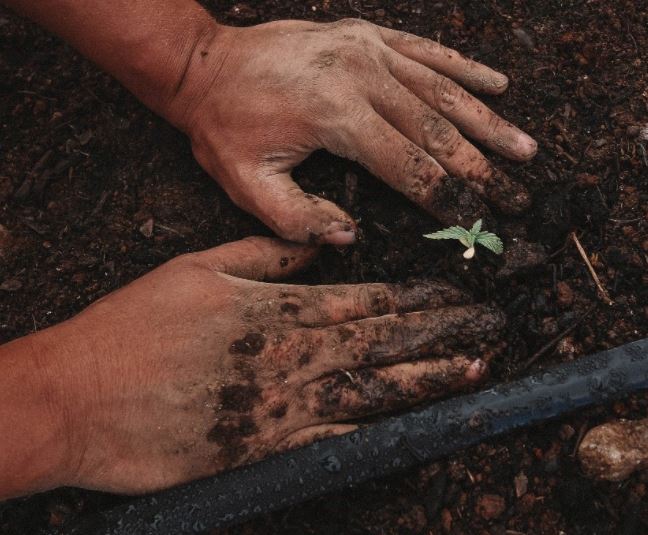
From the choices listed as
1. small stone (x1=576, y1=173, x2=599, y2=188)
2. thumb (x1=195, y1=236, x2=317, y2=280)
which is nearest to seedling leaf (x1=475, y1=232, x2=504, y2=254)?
small stone (x1=576, y1=173, x2=599, y2=188)

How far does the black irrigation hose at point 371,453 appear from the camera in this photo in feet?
5.69

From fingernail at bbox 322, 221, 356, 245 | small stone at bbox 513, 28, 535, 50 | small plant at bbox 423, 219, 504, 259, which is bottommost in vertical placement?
fingernail at bbox 322, 221, 356, 245

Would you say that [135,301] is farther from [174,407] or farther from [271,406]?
[271,406]

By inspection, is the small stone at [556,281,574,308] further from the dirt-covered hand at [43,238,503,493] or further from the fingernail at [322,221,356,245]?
the fingernail at [322,221,356,245]

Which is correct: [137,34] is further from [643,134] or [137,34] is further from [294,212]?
[643,134]

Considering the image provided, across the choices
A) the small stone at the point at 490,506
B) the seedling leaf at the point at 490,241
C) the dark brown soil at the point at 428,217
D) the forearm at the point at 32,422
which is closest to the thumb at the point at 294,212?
the dark brown soil at the point at 428,217

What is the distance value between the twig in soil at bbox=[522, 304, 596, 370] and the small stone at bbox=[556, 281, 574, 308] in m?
0.05

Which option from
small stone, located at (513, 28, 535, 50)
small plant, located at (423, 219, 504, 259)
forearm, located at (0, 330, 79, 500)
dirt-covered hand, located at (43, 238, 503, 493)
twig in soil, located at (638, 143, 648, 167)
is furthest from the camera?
small stone, located at (513, 28, 535, 50)

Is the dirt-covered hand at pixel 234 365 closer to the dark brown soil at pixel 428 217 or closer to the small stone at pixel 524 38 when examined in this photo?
the dark brown soil at pixel 428 217

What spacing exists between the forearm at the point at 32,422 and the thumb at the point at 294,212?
28.6 inches

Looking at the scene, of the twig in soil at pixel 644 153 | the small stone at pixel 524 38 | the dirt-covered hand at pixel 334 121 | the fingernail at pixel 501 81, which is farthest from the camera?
the small stone at pixel 524 38

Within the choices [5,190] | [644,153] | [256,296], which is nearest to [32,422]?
[256,296]

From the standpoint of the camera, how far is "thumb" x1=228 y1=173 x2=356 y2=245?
193 centimetres

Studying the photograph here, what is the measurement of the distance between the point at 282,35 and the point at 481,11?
80 cm
